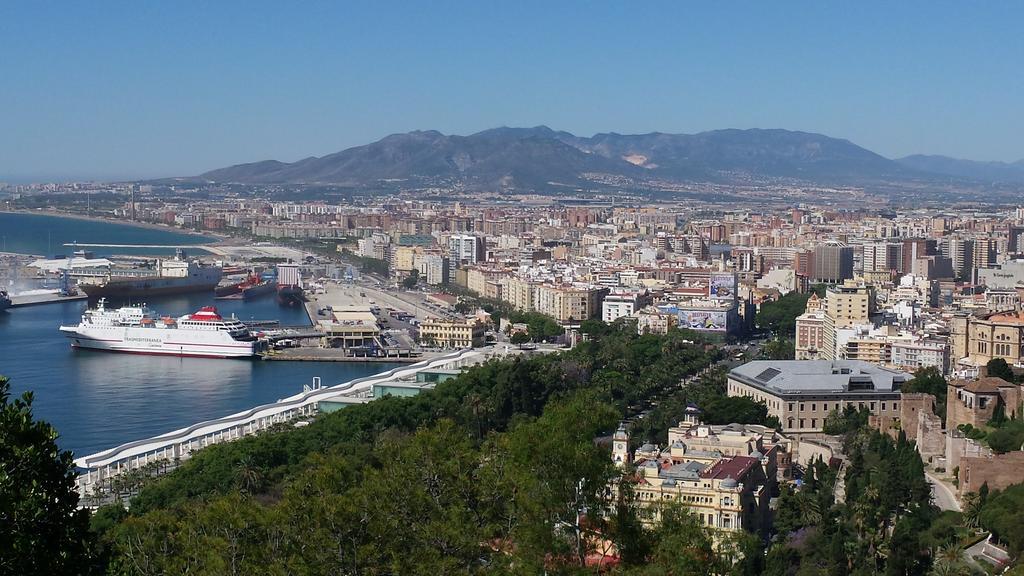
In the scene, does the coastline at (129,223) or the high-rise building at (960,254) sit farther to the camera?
the coastline at (129,223)

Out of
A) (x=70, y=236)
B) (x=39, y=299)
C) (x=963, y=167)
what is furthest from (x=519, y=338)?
(x=963, y=167)

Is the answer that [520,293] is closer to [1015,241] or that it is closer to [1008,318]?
[1008,318]

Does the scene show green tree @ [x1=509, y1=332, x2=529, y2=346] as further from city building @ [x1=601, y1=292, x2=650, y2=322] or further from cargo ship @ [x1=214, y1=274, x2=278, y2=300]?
cargo ship @ [x1=214, y1=274, x2=278, y2=300]

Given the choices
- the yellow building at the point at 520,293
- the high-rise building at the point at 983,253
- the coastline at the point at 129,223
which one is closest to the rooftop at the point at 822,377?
the yellow building at the point at 520,293

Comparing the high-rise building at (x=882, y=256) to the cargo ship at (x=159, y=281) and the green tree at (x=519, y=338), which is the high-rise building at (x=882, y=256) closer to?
the green tree at (x=519, y=338)

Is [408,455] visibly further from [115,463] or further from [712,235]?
[712,235]

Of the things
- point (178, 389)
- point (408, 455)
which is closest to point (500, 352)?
point (178, 389)

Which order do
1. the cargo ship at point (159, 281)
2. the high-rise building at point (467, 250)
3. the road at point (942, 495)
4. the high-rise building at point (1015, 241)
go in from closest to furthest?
the road at point (942, 495), the cargo ship at point (159, 281), the high-rise building at point (1015, 241), the high-rise building at point (467, 250)
